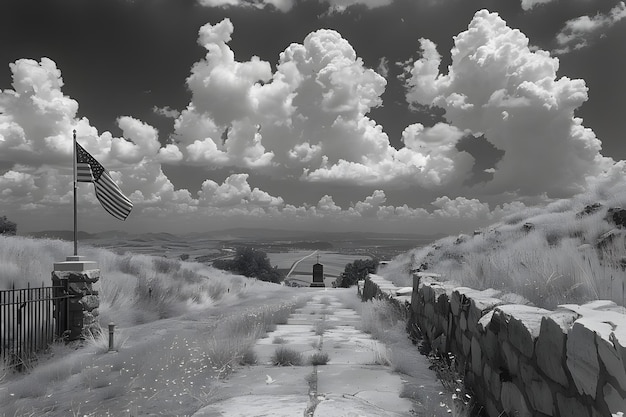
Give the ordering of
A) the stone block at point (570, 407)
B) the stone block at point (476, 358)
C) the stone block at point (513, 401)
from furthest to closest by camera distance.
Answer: the stone block at point (476, 358), the stone block at point (513, 401), the stone block at point (570, 407)

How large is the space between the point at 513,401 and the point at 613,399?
1.44m

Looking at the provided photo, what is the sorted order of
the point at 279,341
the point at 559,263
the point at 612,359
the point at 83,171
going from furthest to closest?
the point at 83,171 → the point at 279,341 → the point at 559,263 → the point at 612,359

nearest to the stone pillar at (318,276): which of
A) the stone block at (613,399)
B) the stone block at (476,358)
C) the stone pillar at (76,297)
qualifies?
the stone pillar at (76,297)

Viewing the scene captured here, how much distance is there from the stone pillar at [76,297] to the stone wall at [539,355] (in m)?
7.31

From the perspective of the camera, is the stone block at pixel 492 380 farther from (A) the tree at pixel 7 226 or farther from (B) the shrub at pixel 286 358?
(A) the tree at pixel 7 226

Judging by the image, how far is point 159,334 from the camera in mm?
10055

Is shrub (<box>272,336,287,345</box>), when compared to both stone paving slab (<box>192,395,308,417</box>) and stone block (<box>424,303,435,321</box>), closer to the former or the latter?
stone block (<box>424,303,435,321</box>)

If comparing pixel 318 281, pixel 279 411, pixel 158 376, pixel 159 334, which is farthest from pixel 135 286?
pixel 318 281

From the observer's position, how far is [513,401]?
3.80 meters

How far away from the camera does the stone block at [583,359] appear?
263 centimetres

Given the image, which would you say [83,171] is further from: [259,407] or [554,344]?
[554,344]

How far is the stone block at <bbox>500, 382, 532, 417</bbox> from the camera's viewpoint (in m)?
3.63

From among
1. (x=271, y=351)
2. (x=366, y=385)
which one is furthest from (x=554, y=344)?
(x=271, y=351)

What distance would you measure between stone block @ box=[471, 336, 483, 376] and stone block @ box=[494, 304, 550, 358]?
0.74m
